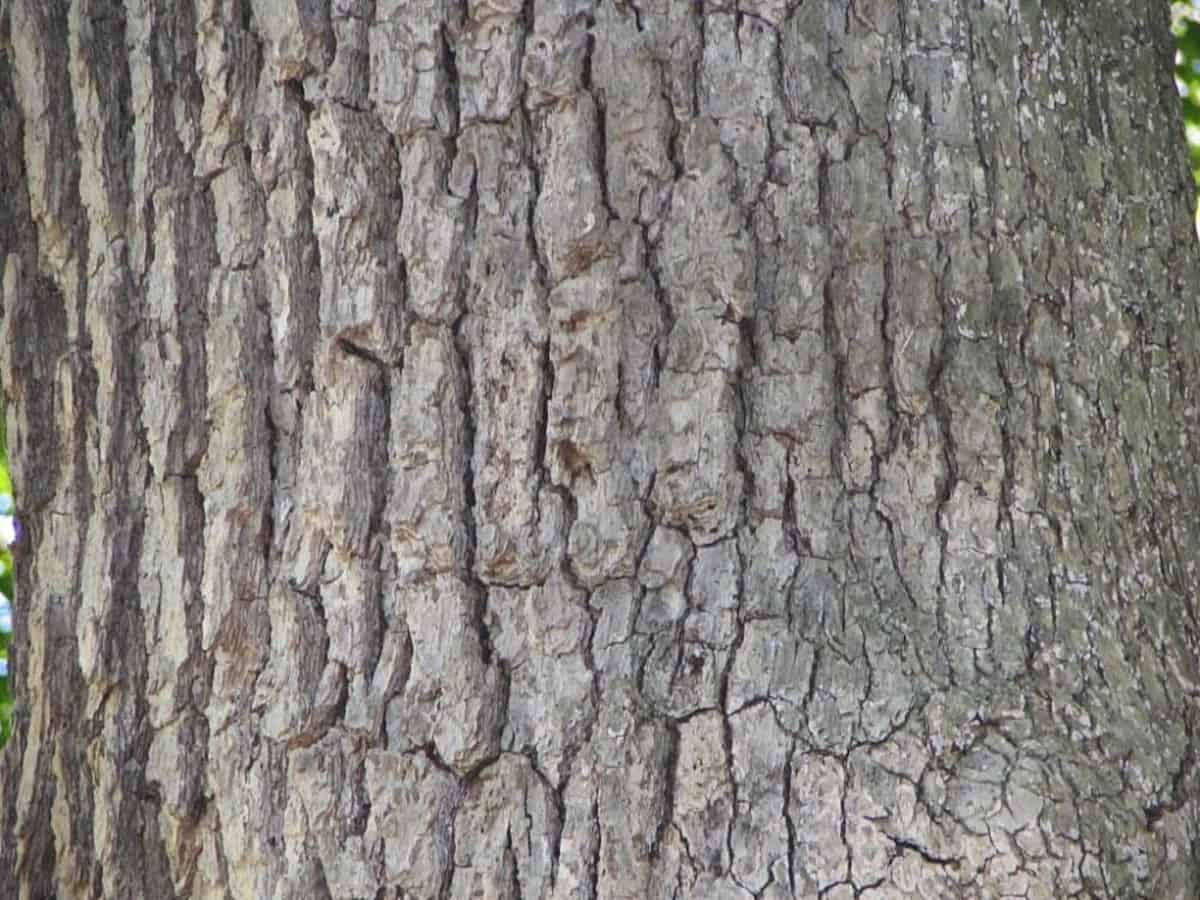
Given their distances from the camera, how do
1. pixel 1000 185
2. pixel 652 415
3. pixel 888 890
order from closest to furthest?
1. pixel 888 890
2. pixel 652 415
3. pixel 1000 185

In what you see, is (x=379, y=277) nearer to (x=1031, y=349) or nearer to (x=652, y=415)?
(x=652, y=415)

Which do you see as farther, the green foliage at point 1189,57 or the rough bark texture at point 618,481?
the green foliage at point 1189,57

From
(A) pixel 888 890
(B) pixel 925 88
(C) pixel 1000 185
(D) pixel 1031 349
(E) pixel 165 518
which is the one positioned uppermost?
(B) pixel 925 88

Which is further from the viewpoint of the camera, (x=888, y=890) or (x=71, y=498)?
(x=71, y=498)

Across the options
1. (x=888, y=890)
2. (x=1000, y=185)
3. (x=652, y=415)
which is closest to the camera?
(x=888, y=890)

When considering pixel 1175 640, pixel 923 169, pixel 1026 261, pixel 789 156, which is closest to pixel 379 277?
pixel 789 156

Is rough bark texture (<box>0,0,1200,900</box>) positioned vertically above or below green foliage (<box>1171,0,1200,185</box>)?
below

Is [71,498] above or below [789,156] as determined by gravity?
below

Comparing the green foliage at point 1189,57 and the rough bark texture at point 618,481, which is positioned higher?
the green foliage at point 1189,57
